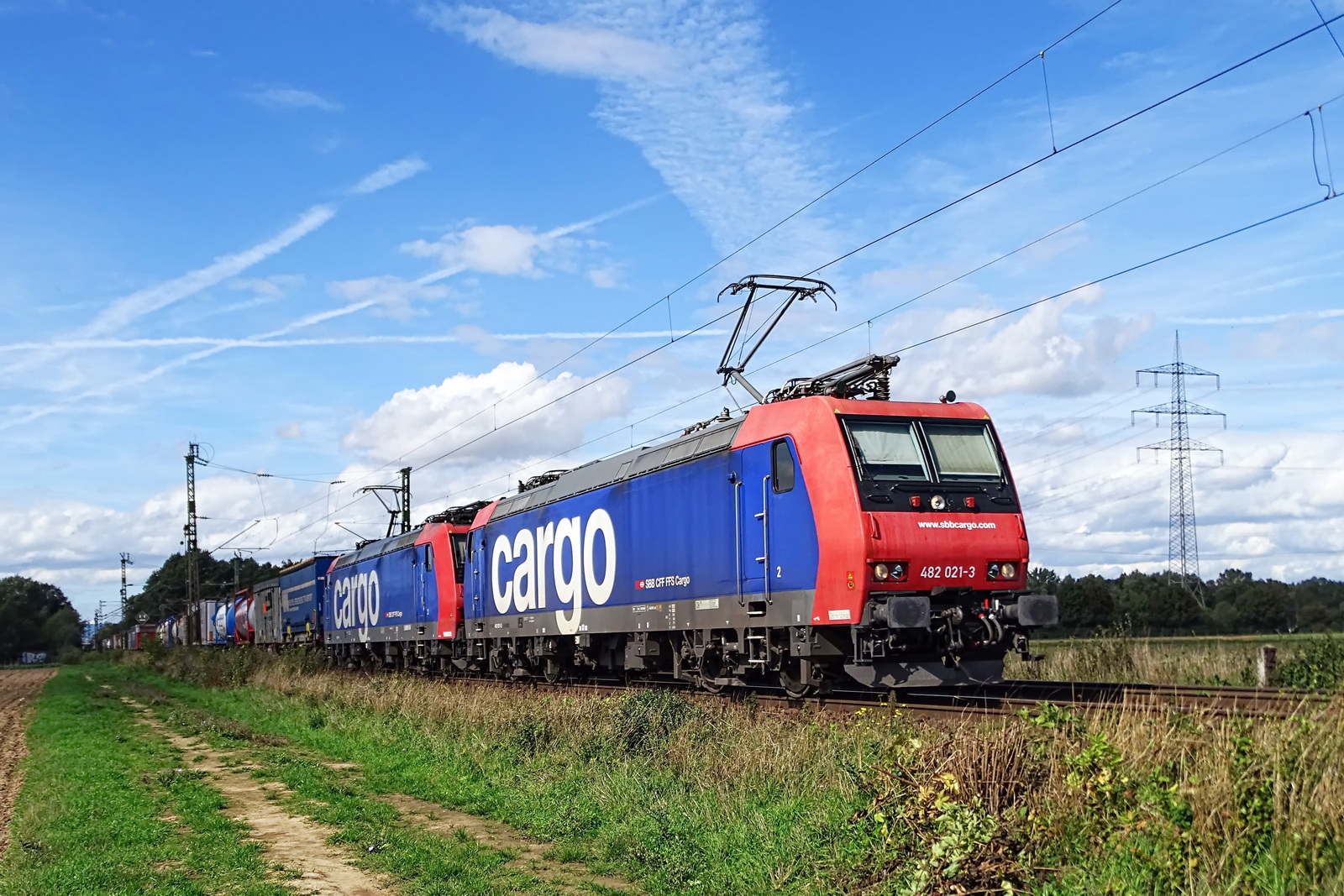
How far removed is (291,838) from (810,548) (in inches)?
269

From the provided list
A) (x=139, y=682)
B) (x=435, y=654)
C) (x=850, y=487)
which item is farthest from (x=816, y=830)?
(x=139, y=682)

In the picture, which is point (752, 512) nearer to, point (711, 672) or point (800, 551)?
point (800, 551)

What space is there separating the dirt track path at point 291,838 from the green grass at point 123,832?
22cm

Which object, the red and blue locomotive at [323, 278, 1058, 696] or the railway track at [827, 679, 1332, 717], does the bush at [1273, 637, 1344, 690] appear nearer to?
the railway track at [827, 679, 1332, 717]

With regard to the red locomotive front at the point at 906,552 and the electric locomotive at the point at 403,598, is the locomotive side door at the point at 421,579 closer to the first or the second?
the electric locomotive at the point at 403,598

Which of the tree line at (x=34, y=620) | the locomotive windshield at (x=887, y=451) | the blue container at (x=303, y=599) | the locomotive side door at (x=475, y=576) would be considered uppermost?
the locomotive windshield at (x=887, y=451)

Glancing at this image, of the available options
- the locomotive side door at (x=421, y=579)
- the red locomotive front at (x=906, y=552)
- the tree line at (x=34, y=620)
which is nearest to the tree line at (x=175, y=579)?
the tree line at (x=34, y=620)

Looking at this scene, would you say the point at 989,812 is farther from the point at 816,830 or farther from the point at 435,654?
the point at 435,654

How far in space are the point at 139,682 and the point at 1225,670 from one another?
41.7 metres

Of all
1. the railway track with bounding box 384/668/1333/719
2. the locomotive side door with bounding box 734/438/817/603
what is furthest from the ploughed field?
the locomotive side door with bounding box 734/438/817/603

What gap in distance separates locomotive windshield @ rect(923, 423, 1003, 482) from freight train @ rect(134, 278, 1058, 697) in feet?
0.08

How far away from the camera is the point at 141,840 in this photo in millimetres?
11172

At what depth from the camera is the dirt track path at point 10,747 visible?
46.6 ft

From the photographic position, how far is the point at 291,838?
36.3 feet
